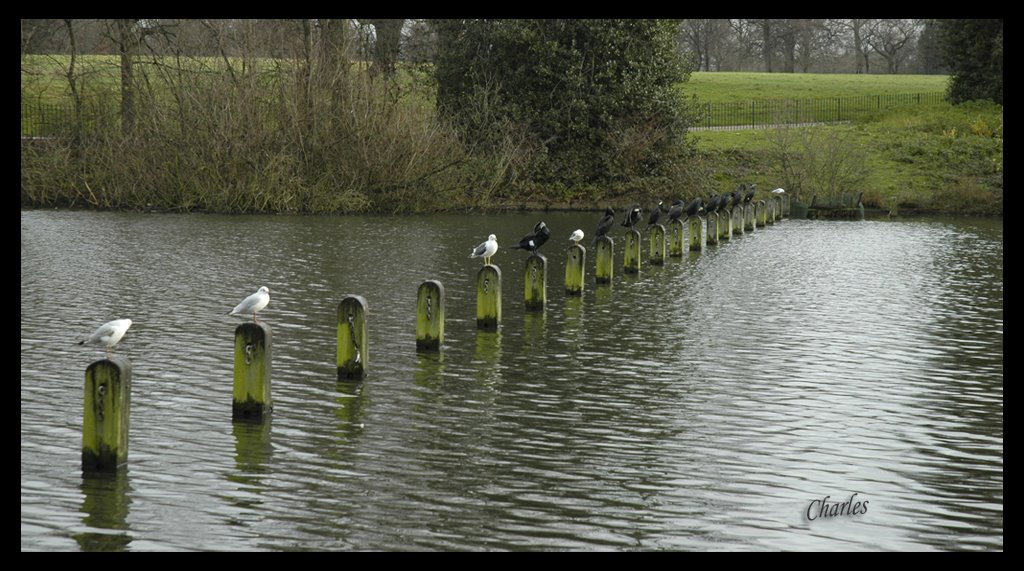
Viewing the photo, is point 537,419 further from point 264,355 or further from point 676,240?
point 676,240

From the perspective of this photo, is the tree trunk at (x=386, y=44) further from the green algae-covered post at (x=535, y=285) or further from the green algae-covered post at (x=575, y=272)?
the green algae-covered post at (x=535, y=285)

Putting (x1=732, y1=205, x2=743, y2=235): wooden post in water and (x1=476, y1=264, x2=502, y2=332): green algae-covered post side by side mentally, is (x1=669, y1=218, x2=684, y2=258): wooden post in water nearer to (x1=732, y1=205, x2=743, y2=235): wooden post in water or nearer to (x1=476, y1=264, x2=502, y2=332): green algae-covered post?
(x1=732, y1=205, x2=743, y2=235): wooden post in water

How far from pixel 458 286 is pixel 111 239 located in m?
10.4

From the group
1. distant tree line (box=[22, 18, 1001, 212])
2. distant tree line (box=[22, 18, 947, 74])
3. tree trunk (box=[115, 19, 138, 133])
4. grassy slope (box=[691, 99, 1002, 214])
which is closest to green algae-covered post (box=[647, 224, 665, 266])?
distant tree line (box=[22, 18, 1001, 212])

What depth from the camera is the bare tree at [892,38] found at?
303 ft

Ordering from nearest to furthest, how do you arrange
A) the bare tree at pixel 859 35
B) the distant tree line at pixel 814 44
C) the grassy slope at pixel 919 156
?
the grassy slope at pixel 919 156 → the distant tree line at pixel 814 44 → the bare tree at pixel 859 35

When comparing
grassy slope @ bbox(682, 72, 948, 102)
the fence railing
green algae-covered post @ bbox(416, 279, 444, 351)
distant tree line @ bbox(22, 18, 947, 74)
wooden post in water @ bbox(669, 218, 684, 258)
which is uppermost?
distant tree line @ bbox(22, 18, 947, 74)

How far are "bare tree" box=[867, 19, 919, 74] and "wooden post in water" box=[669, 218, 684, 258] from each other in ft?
230

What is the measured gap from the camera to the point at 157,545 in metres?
7.18

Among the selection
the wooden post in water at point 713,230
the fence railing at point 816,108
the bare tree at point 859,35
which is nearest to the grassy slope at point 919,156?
the fence railing at point 816,108

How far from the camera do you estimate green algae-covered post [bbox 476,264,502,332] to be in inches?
604

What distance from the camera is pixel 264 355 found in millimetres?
9945
